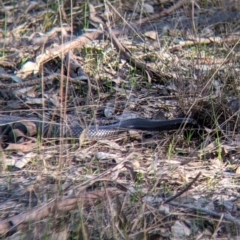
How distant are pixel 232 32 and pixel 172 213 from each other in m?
2.38

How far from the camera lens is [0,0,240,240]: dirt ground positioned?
368 cm

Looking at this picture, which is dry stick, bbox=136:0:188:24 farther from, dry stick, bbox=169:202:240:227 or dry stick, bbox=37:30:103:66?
dry stick, bbox=169:202:240:227

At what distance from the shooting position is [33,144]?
16.0 ft

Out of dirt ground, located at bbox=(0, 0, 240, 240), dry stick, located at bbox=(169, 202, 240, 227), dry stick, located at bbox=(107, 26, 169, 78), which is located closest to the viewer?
dirt ground, located at bbox=(0, 0, 240, 240)

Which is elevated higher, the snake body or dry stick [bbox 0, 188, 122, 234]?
the snake body

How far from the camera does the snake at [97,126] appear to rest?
487cm

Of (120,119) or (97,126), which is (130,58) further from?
(97,126)

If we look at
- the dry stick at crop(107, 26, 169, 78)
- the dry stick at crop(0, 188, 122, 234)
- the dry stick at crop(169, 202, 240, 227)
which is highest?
the dry stick at crop(107, 26, 169, 78)

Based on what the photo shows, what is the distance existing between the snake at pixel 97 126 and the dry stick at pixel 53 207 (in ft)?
3.70

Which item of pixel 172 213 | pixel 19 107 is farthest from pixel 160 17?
pixel 172 213

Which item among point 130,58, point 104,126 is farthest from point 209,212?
point 130,58

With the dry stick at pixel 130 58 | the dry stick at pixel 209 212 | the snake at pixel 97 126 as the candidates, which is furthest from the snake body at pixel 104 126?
the dry stick at pixel 209 212

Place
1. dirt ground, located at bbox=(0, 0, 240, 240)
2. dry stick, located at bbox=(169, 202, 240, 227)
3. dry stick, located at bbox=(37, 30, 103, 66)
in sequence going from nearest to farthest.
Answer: dirt ground, located at bbox=(0, 0, 240, 240) → dry stick, located at bbox=(169, 202, 240, 227) → dry stick, located at bbox=(37, 30, 103, 66)

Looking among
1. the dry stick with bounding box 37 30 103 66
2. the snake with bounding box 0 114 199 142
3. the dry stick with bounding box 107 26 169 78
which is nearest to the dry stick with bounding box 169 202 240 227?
the snake with bounding box 0 114 199 142
